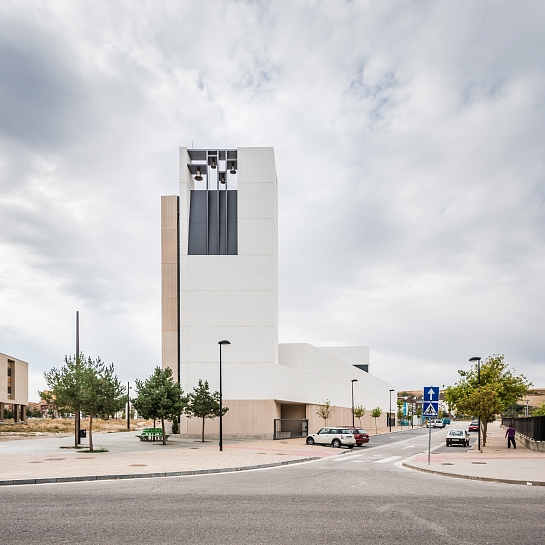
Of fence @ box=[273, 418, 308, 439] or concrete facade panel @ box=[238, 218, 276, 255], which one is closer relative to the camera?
fence @ box=[273, 418, 308, 439]

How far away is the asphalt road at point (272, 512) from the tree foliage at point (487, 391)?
1854cm

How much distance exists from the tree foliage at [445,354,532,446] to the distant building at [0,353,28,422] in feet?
251

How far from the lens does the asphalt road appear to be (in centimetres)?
959

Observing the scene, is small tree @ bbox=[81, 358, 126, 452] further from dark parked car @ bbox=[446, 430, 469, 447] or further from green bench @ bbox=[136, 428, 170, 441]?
dark parked car @ bbox=[446, 430, 469, 447]

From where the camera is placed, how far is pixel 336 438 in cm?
3962

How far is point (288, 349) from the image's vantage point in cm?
6012

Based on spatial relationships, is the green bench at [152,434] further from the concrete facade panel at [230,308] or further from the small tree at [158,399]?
the concrete facade panel at [230,308]

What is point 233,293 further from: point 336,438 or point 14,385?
point 14,385

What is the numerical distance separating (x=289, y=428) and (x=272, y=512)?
3993cm

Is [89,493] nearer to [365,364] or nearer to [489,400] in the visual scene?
[489,400]

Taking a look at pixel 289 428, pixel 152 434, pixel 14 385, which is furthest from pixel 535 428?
pixel 14 385

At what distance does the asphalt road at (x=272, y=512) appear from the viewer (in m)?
9.59

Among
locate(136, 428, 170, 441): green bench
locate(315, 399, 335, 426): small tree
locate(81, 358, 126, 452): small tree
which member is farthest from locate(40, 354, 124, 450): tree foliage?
locate(315, 399, 335, 426): small tree

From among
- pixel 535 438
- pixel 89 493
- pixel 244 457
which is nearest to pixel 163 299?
pixel 244 457
